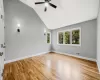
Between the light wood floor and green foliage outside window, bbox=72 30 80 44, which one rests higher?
green foliage outside window, bbox=72 30 80 44

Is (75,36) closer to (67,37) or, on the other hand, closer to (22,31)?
(67,37)

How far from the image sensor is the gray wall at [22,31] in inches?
138

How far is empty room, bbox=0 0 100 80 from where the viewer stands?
9.41 ft

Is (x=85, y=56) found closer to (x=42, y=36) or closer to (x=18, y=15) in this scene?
(x=42, y=36)

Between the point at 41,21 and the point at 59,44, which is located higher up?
the point at 41,21

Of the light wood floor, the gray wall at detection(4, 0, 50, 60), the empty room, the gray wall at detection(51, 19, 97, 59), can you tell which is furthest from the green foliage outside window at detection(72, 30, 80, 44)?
the gray wall at detection(4, 0, 50, 60)

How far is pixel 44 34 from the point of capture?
548cm

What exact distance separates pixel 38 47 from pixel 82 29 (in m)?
3.50

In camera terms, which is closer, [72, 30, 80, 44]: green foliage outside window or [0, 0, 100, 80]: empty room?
[0, 0, 100, 80]: empty room

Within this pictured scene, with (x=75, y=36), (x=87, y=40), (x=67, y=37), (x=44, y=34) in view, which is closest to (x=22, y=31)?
(x=44, y=34)

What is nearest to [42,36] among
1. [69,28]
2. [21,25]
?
[21,25]

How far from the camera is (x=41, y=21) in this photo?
17.2 feet

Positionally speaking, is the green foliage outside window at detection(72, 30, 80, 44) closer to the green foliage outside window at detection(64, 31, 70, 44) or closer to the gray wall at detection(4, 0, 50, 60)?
the green foliage outside window at detection(64, 31, 70, 44)

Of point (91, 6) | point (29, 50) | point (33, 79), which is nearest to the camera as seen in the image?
point (33, 79)
